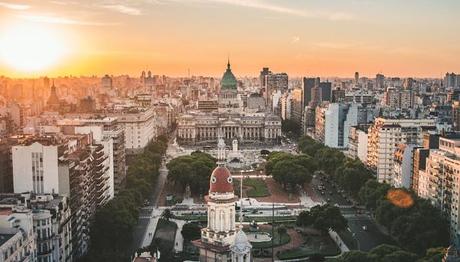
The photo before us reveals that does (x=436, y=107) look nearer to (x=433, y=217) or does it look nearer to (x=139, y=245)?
(x=433, y=217)

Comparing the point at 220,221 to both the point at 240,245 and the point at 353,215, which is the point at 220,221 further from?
the point at 353,215

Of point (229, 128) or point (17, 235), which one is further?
point (229, 128)

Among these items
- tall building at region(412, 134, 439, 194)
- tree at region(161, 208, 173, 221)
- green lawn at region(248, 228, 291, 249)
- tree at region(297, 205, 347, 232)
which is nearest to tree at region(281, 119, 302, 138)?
tall building at region(412, 134, 439, 194)

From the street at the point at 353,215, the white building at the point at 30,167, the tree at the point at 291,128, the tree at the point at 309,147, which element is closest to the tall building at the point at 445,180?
the street at the point at 353,215

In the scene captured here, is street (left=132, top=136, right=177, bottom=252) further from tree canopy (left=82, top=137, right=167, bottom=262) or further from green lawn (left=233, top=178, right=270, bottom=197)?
green lawn (left=233, top=178, right=270, bottom=197)

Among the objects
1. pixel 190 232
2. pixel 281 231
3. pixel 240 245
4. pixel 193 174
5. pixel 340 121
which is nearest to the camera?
pixel 240 245

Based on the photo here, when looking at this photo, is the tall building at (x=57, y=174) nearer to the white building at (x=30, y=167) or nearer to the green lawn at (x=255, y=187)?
the white building at (x=30, y=167)

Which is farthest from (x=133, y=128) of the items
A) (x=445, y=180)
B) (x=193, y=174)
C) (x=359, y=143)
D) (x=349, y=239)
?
(x=445, y=180)

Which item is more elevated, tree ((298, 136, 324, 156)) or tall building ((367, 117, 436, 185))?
tall building ((367, 117, 436, 185))

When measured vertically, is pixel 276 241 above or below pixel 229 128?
below

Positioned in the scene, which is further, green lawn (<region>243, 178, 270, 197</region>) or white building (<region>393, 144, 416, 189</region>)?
green lawn (<region>243, 178, 270, 197</region>)

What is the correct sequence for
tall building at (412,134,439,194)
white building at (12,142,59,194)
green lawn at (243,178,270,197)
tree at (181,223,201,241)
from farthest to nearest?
1. green lawn at (243,178,270,197)
2. tall building at (412,134,439,194)
3. tree at (181,223,201,241)
4. white building at (12,142,59,194)
